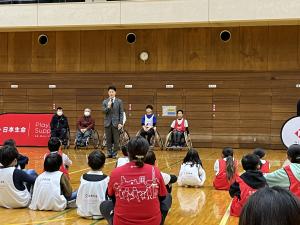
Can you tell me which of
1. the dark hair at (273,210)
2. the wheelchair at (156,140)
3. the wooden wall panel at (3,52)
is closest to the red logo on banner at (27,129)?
the wheelchair at (156,140)

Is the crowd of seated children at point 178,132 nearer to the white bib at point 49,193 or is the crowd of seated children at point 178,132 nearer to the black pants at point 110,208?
the white bib at point 49,193

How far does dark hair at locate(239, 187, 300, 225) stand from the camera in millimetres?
1014

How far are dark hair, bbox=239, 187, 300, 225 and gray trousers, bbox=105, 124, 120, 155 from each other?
9572mm

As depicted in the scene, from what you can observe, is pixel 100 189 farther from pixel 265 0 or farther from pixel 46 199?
pixel 265 0

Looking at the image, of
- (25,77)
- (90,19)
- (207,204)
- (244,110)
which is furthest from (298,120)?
(25,77)

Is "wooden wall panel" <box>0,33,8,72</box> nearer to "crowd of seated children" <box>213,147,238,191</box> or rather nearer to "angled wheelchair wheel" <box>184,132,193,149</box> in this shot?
"angled wheelchair wheel" <box>184,132,193,149</box>

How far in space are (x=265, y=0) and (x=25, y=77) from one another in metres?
8.60

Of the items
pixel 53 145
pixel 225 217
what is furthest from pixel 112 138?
pixel 225 217

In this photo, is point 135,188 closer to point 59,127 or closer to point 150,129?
point 150,129

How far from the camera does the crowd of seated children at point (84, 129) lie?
46.3 feet

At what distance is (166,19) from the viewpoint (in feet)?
45.3

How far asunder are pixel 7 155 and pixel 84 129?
8832 mm

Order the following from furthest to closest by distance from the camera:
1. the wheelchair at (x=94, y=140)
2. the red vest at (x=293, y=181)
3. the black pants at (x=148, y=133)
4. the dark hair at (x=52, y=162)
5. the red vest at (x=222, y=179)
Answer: the wheelchair at (x=94, y=140) → the black pants at (x=148, y=133) → the red vest at (x=222, y=179) → the dark hair at (x=52, y=162) → the red vest at (x=293, y=181)

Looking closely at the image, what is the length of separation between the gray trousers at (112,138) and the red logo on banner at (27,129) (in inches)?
151
